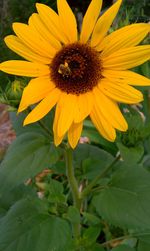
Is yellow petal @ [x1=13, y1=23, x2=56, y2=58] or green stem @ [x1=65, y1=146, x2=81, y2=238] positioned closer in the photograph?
yellow petal @ [x1=13, y1=23, x2=56, y2=58]

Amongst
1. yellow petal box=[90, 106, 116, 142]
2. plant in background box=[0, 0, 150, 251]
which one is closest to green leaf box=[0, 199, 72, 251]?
plant in background box=[0, 0, 150, 251]

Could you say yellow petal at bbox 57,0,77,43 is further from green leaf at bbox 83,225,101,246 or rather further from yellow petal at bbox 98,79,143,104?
green leaf at bbox 83,225,101,246

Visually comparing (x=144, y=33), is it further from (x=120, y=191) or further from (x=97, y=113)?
(x=120, y=191)

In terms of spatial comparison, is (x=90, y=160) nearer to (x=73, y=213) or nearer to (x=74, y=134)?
(x=73, y=213)

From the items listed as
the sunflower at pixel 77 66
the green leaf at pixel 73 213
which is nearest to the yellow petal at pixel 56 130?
the sunflower at pixel 77 66

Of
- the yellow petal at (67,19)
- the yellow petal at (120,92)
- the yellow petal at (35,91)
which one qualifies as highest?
the yellow petal at (67,19)

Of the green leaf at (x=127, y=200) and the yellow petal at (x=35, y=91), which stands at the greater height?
the yellow petal at (x=35, y=91)

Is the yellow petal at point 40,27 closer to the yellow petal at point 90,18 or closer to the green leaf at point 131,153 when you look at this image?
the yellow petal at point 90,18

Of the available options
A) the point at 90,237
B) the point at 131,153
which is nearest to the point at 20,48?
the point at 131,153
